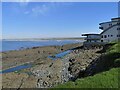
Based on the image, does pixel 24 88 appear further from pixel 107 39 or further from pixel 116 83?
pixel 107 39

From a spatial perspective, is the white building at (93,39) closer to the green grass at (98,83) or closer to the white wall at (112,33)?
the white wall at (112,33)

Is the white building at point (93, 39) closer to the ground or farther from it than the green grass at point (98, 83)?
farther from it

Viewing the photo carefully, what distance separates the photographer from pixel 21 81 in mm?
30344

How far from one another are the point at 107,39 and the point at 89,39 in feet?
16.8

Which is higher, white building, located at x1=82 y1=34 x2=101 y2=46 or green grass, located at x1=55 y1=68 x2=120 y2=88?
white building, located at x1=82 y1=34 x2=101 y2=46

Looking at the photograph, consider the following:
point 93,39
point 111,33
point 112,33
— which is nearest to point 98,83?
point 112,33

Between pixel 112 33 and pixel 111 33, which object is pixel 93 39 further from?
pixel 112 33

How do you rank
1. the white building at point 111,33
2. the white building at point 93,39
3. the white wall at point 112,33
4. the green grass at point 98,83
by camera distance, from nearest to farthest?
the green grass at point 98,83 < the white building at point 111,33 < the white wall at point 112,33 < the white building at point 93,39

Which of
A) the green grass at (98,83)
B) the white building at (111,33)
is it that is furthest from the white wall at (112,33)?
the green grass at (98,83)

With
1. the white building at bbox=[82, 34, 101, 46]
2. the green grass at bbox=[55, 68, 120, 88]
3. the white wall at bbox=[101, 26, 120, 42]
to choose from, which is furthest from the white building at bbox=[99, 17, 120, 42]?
the green grass at bbox=[55, 68, 120, 88]

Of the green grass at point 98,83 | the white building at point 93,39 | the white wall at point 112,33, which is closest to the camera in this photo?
the green grass at point 98,83

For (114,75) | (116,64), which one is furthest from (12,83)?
(114,75)

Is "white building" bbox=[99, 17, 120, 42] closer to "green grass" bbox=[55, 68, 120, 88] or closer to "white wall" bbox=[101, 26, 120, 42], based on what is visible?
"white wall" bbox=[101, 26, 120, 42]

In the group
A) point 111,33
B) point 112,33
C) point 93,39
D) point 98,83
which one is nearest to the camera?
point 98,83
